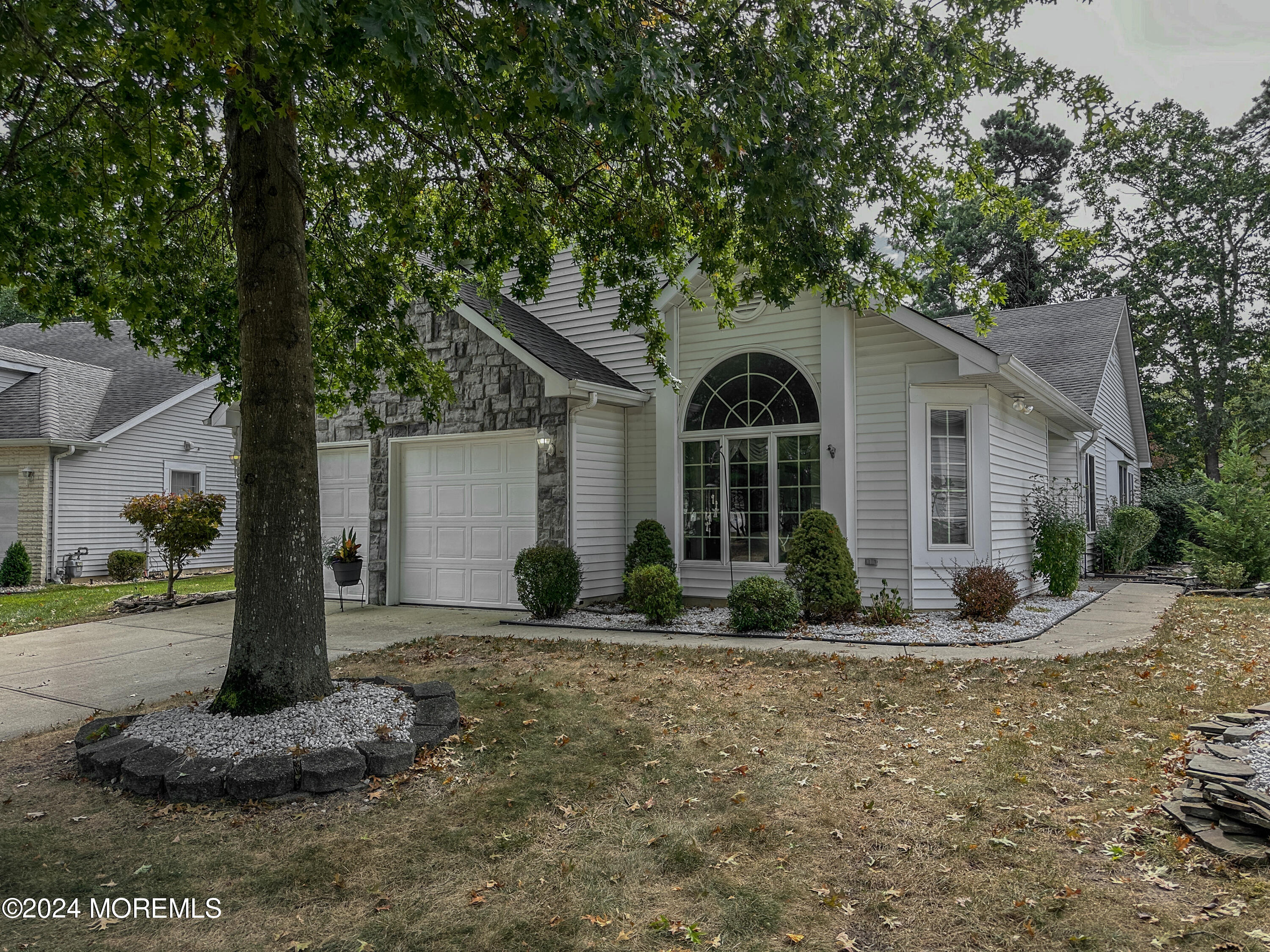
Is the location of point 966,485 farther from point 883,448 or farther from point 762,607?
point 762,607

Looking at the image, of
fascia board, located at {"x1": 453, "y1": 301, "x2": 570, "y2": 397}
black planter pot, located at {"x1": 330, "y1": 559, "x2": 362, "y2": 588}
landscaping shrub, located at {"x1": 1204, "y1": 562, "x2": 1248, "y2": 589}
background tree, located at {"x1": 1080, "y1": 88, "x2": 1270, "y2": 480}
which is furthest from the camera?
background tree, located at {"x1": 1080, "y1": 88, "x2": 1270, "y2": 480}

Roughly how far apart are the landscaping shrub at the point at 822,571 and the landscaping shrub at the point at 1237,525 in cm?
785

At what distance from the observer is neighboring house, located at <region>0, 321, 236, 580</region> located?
1454cm

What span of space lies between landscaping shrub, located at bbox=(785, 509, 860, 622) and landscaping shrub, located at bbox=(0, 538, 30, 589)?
1376 centimetres

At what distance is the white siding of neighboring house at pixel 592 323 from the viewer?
1121cm

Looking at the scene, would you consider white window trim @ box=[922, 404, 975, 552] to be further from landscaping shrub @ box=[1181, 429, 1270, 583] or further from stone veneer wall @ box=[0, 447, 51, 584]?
stone veneer wall @ box=[0, 447, 51, 584]

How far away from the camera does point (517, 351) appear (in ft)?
32.4

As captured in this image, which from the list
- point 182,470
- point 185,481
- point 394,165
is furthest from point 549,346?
point 185,481

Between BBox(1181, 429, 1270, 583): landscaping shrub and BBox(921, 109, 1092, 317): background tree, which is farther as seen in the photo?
BBox(921, 109, 1092, 317): background tree

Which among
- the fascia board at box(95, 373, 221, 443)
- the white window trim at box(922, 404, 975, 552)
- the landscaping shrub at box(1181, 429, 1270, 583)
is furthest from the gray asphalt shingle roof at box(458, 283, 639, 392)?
the landscaping shrub at box(1181, 429, 1270, 583)

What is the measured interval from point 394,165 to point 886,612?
6713 millimetres

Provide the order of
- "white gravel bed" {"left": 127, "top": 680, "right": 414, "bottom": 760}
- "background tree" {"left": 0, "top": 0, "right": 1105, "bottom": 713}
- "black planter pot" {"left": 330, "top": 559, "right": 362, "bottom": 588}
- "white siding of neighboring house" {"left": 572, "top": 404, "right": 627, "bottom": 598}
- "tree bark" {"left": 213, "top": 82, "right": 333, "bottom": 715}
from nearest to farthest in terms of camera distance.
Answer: "background tree" {"left": 0, "top": 0, "right": 1105, "bottom": 713} → "white gravel bed" {"left": 127, "top": 680, "right": 414, "bottom": 760} → "tree bark" {"left": 213, "top": 82, "right": 333, "bottom": 715} → "white siding of neighboring house" {"left": 572, "top": 404, "right": 627, "bottom": 598} → "black planter pot" {"left": 330, "top": 559, "right": 362, "bottom": 588}

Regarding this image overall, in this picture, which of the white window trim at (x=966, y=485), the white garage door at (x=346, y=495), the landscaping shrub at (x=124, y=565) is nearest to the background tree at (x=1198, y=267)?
the white window trim at (x=966, y=485)

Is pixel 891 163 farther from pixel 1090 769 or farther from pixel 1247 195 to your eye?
pixel 1247 195
